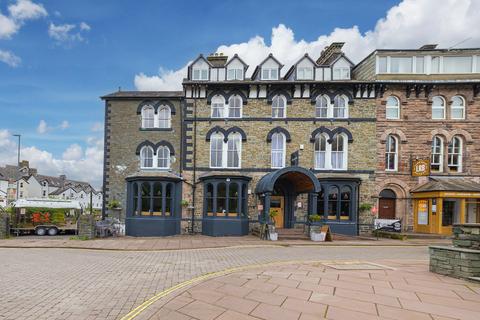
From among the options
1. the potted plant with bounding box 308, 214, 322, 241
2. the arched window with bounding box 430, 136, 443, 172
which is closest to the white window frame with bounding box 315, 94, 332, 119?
the potted plant with bounding box 308, 214, 322, 241

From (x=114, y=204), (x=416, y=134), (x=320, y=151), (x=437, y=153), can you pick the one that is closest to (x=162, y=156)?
(x=114, y=204)

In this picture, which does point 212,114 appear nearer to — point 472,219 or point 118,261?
point 118,261

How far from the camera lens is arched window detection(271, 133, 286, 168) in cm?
2283

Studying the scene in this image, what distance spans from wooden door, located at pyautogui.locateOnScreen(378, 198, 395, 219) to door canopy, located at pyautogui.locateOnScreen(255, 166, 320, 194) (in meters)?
5.74

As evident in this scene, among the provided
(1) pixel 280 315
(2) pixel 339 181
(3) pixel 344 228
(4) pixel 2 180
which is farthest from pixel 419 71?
(4) pixel 2 180

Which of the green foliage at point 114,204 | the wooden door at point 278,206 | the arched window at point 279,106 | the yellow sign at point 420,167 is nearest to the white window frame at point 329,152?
the arched window at point 279,106

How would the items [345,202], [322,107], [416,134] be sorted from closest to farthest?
[345,202] → [416,134] → [322,107]

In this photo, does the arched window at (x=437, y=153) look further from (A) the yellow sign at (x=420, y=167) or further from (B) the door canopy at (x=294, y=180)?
(B) the door canopy at (x=294, y=180)

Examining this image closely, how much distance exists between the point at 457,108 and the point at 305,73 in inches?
401

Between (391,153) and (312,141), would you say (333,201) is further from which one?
(391,153)

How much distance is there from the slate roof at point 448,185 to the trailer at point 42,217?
24.7 m

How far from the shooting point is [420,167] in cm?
2183

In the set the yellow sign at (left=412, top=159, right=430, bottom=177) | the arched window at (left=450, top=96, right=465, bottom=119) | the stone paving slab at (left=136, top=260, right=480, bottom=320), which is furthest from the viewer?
the arched window at (left=450, top=96, right=465, bottom=119)

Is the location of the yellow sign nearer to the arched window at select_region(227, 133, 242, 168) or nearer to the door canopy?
the door canopy
